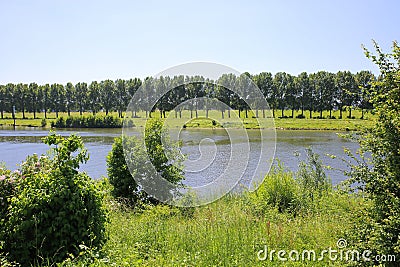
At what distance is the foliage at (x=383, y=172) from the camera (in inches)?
149

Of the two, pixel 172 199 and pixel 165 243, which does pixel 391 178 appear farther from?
pixel 172 199

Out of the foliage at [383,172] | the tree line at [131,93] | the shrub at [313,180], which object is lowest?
the shrub at [313,180]

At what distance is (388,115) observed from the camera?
4.03 m

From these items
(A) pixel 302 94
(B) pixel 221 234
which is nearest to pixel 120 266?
(B) pixel 221 234

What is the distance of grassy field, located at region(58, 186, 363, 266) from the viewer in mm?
4484

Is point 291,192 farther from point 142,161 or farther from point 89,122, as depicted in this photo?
point 89,122

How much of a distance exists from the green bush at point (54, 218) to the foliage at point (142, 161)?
384 cm

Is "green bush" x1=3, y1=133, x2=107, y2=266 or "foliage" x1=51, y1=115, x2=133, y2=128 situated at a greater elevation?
"foliage" x1=51, y1=115, x2=133, y2=128

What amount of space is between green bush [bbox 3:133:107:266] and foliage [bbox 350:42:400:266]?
313 cm

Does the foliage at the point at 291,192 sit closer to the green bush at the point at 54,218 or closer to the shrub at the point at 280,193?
the shrub at the point at 280,193

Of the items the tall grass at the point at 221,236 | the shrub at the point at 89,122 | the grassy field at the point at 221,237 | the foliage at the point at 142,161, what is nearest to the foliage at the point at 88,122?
the shrub at the point at 89,122

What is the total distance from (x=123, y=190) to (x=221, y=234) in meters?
3.67

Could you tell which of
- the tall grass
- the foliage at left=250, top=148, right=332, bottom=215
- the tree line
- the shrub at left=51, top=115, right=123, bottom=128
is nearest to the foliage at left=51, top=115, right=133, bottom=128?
the shrub at left=51, top=115, right=123, bottom=128

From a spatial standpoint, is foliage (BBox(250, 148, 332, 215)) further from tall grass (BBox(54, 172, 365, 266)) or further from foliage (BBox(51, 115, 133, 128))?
foliage (BBox(51, 115, 133, 128))
